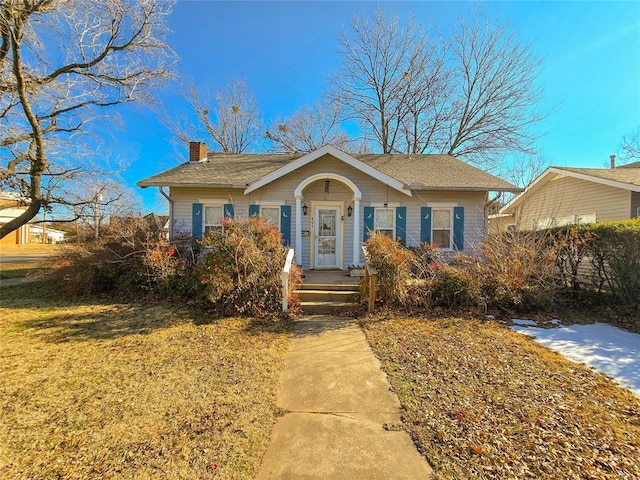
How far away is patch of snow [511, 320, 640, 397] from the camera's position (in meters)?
3.96

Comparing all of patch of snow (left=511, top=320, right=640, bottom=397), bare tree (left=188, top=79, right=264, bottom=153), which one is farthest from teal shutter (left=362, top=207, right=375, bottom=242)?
bare tree (left=188, top=79, right=264, bottom=153)

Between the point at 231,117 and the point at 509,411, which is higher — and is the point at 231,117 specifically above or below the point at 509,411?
above

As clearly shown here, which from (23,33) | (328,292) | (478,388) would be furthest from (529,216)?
(23,33)

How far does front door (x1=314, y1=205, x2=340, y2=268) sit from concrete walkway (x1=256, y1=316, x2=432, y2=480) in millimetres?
5610

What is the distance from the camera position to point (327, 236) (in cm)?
1015

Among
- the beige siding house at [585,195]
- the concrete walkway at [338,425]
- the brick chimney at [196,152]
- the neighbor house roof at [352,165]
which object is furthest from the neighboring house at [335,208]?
the concrete walkway at [338,425]

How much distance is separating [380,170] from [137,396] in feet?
31.1

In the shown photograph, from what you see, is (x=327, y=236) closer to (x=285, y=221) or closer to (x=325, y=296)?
(x=285, y=221)

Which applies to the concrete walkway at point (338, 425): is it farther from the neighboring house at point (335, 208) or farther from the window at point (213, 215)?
the window at point (213, 215)

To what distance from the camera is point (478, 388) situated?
345cm

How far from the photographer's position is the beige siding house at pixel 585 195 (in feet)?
34.1

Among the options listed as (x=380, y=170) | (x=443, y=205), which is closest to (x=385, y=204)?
(x=380, y=170)

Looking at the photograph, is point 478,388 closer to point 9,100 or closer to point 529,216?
point 9,100

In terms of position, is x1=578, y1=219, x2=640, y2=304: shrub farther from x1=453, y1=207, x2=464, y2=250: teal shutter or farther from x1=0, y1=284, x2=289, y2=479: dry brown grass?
x1=0, y1=284, x2=289, y2=479: dry brown grass
